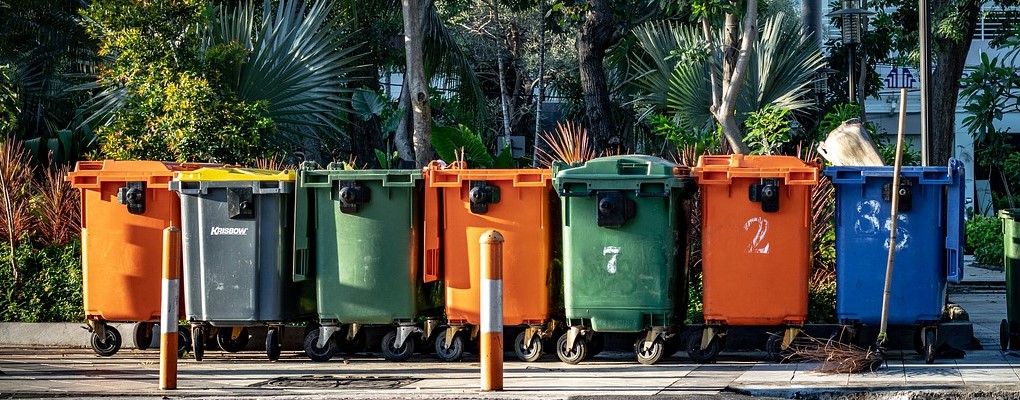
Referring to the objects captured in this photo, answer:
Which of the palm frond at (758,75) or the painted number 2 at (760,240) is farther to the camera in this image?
the palm frond at (758,75)

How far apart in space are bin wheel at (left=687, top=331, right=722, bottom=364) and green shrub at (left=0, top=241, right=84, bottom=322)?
5.42 metres

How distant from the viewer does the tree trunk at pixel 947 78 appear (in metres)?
19.2

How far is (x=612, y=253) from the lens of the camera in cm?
930

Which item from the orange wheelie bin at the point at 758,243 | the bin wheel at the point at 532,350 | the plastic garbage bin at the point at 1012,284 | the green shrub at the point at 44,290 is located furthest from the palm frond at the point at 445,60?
the plastic garbage bin at the point at 1012,284

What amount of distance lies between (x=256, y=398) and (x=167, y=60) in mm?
6051

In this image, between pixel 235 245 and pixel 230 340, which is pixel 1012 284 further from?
pixel 230 340

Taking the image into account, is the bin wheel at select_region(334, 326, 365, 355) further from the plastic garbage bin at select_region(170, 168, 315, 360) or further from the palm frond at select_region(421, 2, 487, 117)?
the palm frond at select_region(421, 2, 487, 117)

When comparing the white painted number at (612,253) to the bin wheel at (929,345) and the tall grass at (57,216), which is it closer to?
the bin wheel at (929,345)

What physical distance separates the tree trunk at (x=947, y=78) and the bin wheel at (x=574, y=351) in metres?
11.3

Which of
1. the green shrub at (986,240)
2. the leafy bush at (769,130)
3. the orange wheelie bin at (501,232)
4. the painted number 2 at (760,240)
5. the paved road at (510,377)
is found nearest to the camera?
the paved road at (510,377)

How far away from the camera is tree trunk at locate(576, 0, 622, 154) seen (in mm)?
17500

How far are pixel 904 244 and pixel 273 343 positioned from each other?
4.80 meters

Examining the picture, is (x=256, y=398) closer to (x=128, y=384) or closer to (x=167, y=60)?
(x=128, y=384)

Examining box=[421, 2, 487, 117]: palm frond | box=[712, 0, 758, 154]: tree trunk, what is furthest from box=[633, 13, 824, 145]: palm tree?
box=[421, 2, 487, 117]: palm frond
